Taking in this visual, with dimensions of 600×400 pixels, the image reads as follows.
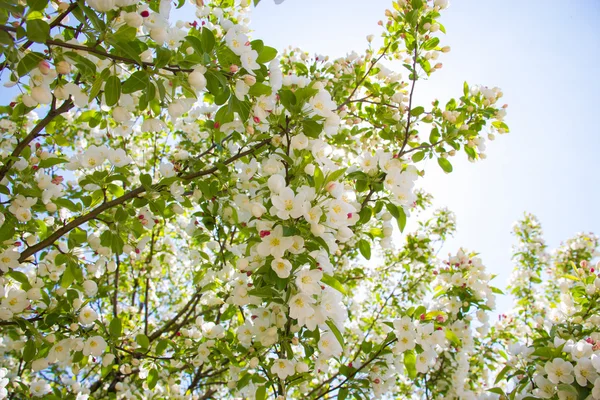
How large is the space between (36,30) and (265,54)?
80 centimetres

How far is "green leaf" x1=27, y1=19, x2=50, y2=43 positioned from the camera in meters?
1.11

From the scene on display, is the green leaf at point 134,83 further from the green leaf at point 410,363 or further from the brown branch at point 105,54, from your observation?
the green leaf at point 410,363

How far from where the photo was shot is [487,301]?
2.80m

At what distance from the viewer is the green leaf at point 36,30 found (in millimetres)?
1110

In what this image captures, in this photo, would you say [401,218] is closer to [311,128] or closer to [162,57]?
[311,128]

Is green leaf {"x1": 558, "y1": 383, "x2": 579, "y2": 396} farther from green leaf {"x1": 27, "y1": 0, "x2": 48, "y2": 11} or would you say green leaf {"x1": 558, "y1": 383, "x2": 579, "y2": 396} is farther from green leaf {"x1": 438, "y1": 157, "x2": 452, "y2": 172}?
green leaf {"x1": 27, "y1": 0, "x2": 48, "y2": 11}

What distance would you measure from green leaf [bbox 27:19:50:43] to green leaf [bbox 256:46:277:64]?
29.6 inches

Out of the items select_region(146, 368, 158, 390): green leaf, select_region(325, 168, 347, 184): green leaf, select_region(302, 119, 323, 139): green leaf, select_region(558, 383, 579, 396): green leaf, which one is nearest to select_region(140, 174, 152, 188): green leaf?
select_region(302, 119, 323, 139): green leaf

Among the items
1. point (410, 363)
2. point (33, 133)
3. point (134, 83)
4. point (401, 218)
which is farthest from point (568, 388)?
point (33, 133)

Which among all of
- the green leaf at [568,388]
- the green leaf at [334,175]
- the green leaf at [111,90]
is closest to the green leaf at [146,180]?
the green leaf at [111,90]

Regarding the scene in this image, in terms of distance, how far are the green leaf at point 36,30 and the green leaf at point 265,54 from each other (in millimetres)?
751

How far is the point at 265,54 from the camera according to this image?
1.60 m

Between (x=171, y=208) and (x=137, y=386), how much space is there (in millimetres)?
2053

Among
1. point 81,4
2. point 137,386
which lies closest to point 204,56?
point 81,4
